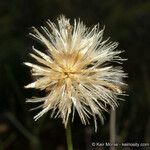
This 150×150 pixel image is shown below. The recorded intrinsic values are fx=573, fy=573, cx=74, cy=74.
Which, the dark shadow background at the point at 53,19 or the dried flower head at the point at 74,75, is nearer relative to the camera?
the dried flower head at the point at 74,75

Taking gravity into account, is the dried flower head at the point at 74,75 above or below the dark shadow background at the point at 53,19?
below

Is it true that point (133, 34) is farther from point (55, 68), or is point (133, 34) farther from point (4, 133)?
point (55, 68)

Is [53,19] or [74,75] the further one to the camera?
[53,19]

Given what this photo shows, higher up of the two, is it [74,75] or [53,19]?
[53,19]

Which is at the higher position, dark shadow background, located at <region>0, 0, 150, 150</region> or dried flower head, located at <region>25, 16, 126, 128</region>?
dark shadow background, located at <region>0, 0, 150, 150</region>

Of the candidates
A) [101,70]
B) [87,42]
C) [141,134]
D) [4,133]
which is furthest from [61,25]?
[4,133]
